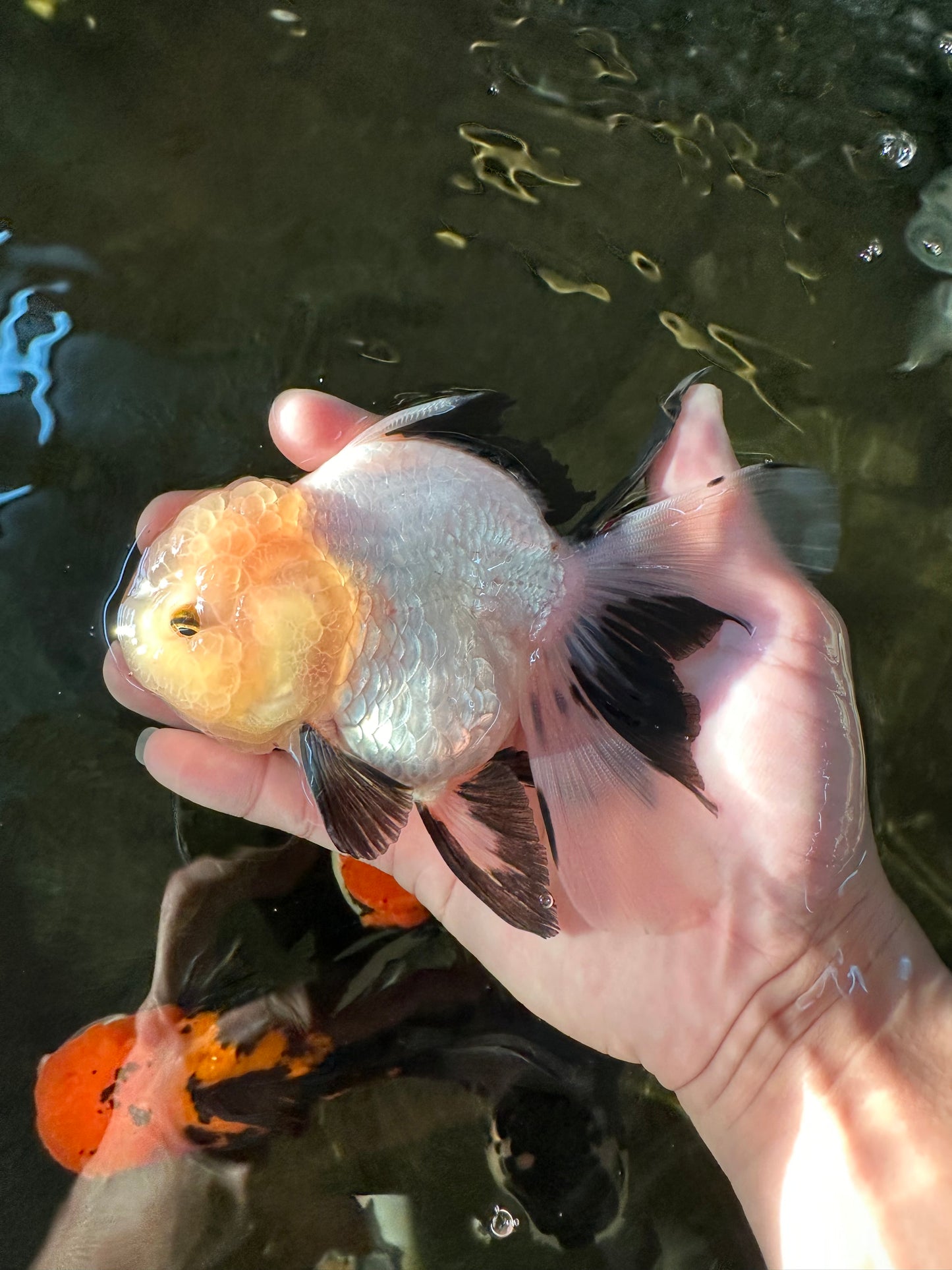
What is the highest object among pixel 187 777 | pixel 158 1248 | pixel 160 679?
pixel 160 679

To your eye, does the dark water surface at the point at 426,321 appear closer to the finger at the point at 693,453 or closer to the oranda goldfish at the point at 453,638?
the finger at the point at 693,453

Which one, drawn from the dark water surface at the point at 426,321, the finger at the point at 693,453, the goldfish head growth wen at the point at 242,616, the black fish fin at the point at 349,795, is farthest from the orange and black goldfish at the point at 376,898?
the finger at the point at 693,453

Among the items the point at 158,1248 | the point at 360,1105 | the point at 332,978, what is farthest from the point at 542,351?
→ the point at 158,1248

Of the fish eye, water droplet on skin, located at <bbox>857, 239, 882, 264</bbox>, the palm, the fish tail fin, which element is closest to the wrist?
the palm

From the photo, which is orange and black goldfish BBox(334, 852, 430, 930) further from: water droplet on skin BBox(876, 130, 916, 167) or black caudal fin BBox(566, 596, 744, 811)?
water droplet on skin BBox(876, 130, 916, 167)

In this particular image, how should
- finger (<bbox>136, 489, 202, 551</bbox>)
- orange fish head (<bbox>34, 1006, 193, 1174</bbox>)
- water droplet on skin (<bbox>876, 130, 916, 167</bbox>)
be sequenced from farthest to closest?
water droplet on skin (<bbox>876, 130, 916, 167</bbox>) < orange fish head (<bbox>34, 1006, 193, 1174</bbox>) < finger (<bbox>136, 489, 202, 551</bbox>)

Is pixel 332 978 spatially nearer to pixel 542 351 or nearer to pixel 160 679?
pixel 160 679

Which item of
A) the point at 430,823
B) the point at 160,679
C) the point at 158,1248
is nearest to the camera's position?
the point at 160,679
